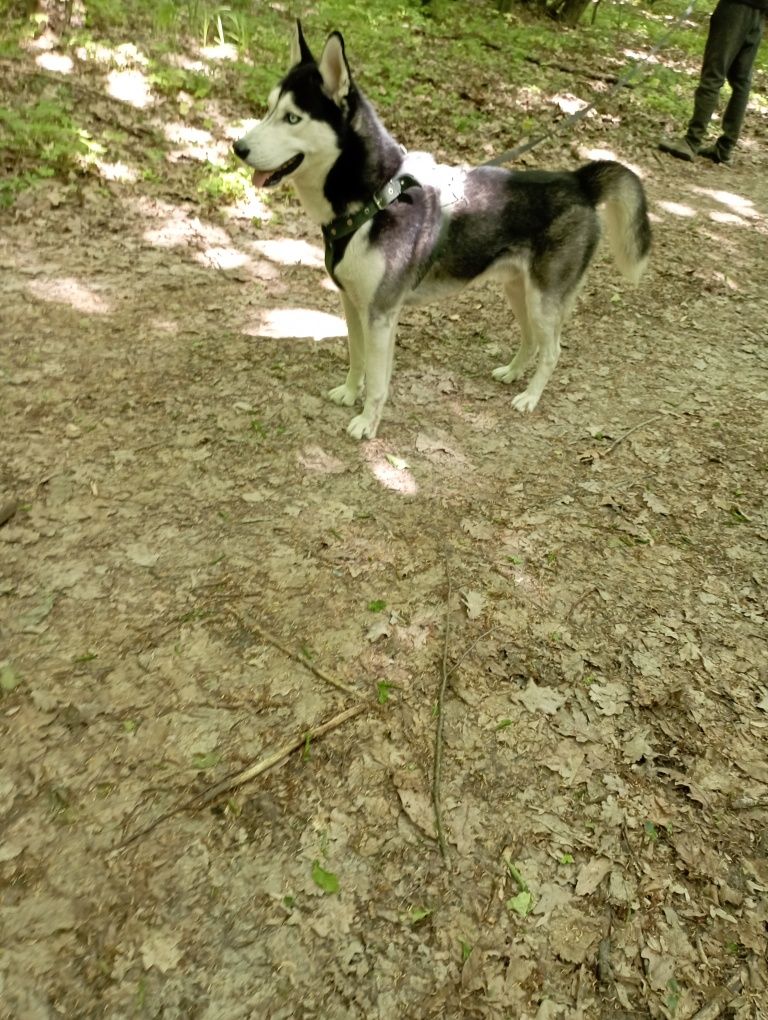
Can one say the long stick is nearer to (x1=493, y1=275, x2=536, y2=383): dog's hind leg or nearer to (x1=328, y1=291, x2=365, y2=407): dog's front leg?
(x1=328, y1=291, x2=365, y2=407): dog's front leg

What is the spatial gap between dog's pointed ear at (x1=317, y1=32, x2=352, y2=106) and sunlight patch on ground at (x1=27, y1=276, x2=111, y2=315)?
Result: 237 centimetres

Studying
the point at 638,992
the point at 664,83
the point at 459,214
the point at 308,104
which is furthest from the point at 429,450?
the point at 664,83

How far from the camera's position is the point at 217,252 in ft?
18.6

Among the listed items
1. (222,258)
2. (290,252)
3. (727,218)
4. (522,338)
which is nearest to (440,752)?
(522,338)

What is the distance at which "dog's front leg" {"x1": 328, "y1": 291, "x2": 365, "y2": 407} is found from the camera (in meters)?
3.97

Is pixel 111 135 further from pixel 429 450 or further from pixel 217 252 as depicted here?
pixel 429 450

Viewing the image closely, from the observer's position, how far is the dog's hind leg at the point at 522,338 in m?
4.41

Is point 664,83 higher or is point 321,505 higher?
point 664,83

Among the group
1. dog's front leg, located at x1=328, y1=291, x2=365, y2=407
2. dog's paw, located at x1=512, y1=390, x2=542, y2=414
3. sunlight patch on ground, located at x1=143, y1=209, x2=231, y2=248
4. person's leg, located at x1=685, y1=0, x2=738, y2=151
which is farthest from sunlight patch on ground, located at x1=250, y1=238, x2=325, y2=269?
person's leg, located at x1=685, y1=0, x2=738, y2=151

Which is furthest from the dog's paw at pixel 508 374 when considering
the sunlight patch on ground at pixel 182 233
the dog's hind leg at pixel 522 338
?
the sunlight patch on ground at pixel 182 233

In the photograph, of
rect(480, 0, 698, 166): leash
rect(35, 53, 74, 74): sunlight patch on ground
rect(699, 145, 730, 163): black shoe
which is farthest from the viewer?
rect(699, 145, 730, 163): black shoe

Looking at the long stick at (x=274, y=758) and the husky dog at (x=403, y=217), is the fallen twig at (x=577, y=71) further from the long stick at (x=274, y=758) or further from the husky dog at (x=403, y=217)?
the long stick at (x=274, y=758)

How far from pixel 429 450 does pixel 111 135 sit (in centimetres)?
491

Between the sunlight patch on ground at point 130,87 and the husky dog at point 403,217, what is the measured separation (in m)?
4.38
